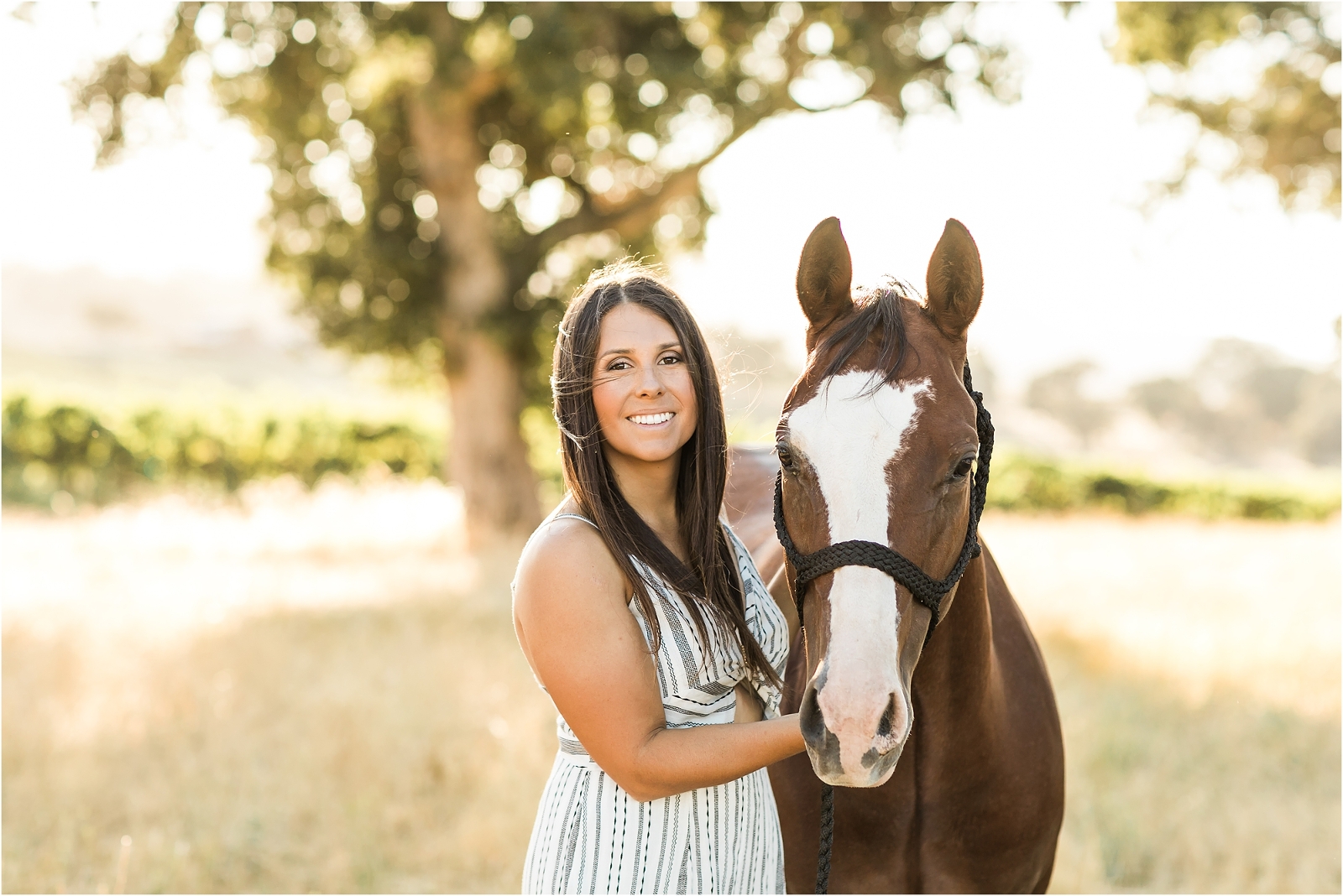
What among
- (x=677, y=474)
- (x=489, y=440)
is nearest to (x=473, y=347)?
(x=489, y=440)

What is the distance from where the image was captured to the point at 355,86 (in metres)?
10.2

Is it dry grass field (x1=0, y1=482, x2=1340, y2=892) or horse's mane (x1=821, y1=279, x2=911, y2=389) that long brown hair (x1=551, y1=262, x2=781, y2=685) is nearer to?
horse's mane (x1=821, y1=279, x2=911, y2=389)

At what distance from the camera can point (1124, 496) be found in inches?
818

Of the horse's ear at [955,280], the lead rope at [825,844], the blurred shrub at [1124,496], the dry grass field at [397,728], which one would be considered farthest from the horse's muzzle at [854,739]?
the blurred shrub at [1124,496]

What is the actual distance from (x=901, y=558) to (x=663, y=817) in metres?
0.71

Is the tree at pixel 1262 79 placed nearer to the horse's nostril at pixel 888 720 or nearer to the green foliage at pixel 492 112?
the green foliage at pixel 492 112

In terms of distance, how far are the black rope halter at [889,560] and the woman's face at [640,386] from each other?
263mm

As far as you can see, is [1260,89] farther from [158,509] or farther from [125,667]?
[158,509]

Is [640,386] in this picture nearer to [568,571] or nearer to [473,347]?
[568,571]

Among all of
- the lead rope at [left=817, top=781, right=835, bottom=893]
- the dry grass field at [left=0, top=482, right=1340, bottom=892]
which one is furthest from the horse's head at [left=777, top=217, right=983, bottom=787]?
the dry grass field at [left=0, top=482, right=1340, bottom=892]

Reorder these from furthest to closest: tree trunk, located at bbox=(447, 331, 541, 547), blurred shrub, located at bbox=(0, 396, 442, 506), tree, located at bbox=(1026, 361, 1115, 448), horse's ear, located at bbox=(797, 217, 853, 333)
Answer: tree, located at bbox=(1026, 361, 1115, 448) < blurred shrub, located at bbox=(0, 396, 442, 506) < tree trunk, located at bbox=(447, 331, 541, 547) < horse's ear, located at bbox=(797, 217, 853, 333)

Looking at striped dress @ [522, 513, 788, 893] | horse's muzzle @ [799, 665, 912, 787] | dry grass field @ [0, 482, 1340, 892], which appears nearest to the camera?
horse's muzzle @ [799, 665, 912, 787]

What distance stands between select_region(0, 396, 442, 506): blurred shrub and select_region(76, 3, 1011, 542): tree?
629 centimetres

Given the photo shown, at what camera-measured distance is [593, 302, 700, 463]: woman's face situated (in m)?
1.84
